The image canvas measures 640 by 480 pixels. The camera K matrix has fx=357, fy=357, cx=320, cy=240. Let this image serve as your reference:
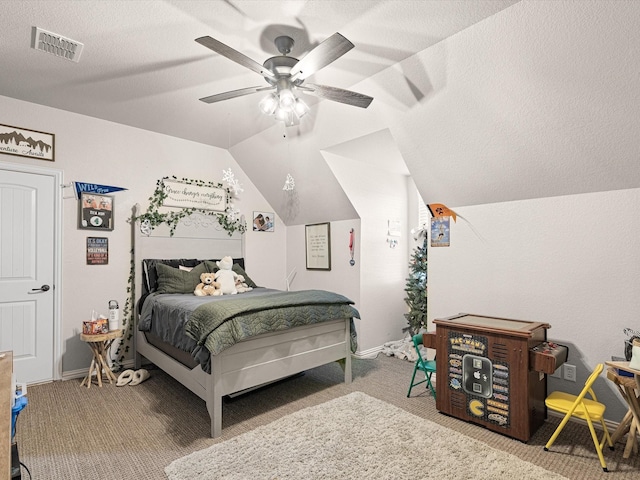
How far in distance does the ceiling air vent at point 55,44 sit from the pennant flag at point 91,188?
146 cm

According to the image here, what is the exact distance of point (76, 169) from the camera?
371cm

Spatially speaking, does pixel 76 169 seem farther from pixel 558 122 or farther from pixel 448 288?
pixel 558 122

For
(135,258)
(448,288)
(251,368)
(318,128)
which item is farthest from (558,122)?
(135,258)

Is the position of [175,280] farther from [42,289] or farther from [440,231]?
[440,231]

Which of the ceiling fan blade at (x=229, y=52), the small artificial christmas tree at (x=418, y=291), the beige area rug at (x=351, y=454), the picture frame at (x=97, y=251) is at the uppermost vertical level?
the ceiling fan blade at (x=229, y=52)

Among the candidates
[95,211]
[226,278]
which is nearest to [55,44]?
[95,211]

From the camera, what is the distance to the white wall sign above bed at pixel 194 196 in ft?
14.2

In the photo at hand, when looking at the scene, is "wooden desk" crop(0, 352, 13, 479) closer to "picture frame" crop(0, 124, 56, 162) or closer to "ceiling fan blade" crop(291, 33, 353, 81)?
"ceiling fan blade" crop(291, 33, 353, 81)

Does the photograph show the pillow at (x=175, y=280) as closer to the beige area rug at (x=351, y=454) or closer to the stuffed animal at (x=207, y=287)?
the stuffed animal at (x=207, y=287)

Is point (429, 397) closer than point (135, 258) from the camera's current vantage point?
Yes

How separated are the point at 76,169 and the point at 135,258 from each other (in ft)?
3.56

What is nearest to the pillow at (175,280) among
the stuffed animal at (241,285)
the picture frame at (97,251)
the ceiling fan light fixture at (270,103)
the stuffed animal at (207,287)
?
the stuffed animal at (207,287)

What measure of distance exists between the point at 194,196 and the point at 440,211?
116 inches

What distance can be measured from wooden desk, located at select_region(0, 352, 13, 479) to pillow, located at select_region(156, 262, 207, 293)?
2251mm
